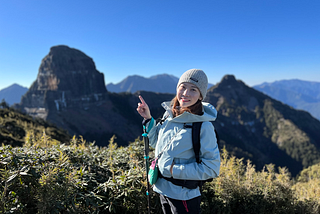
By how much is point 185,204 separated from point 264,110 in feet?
588

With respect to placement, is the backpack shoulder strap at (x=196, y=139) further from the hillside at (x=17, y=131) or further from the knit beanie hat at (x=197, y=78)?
the hillside at (x=17, y=131)

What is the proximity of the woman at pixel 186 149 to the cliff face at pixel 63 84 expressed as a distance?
346 feet

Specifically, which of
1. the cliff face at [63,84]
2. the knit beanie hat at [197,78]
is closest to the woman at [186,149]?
the knit beanie hat at [197,78]

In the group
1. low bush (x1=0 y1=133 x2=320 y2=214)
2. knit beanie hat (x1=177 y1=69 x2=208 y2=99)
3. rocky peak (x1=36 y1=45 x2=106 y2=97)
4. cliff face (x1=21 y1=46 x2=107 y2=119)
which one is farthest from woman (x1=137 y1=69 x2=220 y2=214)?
rocky peak (x1=36 y1=45 x2=106 y2=97)

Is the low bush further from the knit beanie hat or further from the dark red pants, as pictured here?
the knit beanie hat

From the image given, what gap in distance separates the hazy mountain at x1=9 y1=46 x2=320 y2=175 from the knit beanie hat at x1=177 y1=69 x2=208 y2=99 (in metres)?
81.2

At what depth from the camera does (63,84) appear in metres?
102

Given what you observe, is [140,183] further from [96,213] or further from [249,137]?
[249,137]

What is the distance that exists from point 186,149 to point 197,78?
860mm

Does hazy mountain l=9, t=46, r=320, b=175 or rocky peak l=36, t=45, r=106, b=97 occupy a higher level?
rocky peak l=36, t=45, r=106, b=97

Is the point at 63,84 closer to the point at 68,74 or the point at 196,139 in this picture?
the point at 68,74

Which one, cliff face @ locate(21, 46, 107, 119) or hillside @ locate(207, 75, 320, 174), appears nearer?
cliff face @ locate(21, 46, 107, 119)

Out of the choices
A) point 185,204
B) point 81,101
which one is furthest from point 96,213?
point 81,101

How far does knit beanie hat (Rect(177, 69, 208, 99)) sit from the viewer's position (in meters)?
2.12
